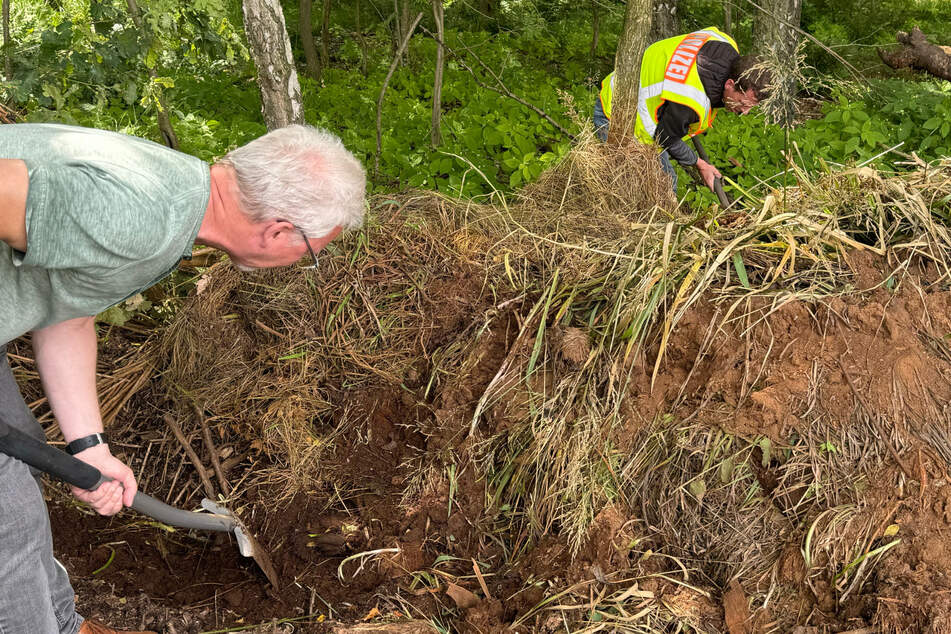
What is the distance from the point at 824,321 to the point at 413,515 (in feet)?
4.89

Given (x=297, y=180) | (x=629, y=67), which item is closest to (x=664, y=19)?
(x=629, y=67)

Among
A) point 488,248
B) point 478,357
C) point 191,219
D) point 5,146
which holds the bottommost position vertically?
point 478,357

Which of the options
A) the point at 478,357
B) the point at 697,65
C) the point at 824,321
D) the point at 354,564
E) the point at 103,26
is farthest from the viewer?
the point at 697,65

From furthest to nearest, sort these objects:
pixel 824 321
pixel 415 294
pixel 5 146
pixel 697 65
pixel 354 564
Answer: pixel 697 65 → pixel 415 294 → pixel 354 564 → pixel 824 321 → pixel 5 146

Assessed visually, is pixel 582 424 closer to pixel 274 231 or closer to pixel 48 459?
pixel 274 231

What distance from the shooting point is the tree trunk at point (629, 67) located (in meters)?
3.39

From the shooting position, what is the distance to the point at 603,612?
2.10 m

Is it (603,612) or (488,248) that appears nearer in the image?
(603,612)

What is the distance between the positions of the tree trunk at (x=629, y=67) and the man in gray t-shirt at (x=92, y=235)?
208 cm

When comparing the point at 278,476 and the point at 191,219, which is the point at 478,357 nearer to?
the point at 278,476

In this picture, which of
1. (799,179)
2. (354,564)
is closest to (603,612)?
(354,564)

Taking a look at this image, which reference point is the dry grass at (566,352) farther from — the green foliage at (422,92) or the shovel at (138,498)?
the green foliage at (422,92)

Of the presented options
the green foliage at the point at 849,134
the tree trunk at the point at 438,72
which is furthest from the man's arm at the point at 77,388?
the green foliage at the point at 849,134

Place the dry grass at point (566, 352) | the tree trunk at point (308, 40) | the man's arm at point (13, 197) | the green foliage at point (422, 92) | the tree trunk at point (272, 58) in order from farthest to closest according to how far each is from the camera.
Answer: the tree trunk at point (308, 40) → the tree trunk at point (272, 58) → the green foliage at point (422, 92) → the dry grass at point (566, 352) → the man's arm at point (13, 197)
